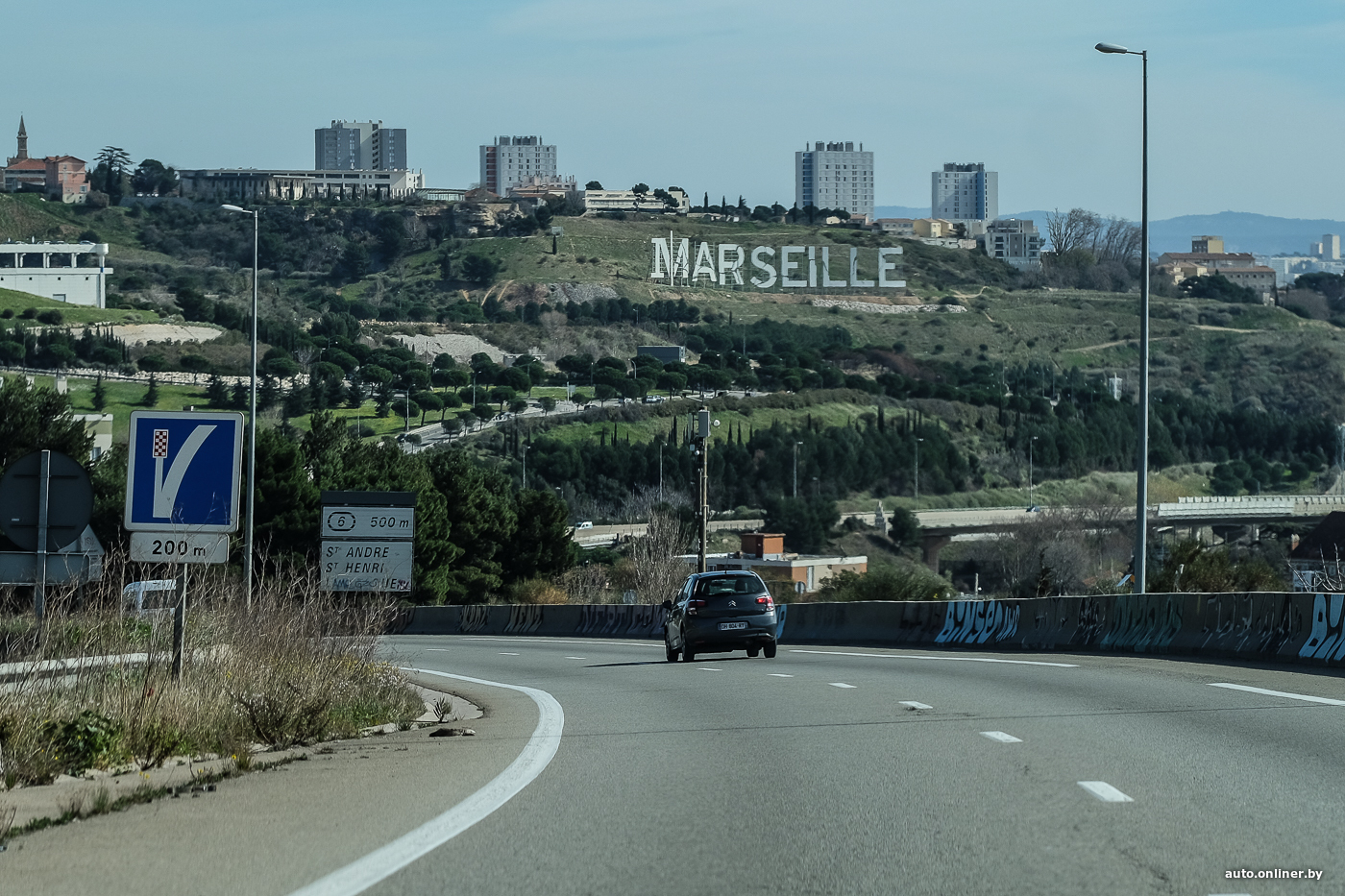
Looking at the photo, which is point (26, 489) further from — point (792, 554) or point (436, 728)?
point (792, 554)

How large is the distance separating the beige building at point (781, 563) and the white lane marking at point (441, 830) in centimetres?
6989

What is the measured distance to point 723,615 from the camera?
26.0m

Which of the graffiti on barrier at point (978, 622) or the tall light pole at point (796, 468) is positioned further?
the tall light pole at point (796, 468)

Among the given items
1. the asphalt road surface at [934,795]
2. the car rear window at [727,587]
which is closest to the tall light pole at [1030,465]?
the car rear window at [727,587]

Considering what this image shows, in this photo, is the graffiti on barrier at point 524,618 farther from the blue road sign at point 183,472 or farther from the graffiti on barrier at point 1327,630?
the blue road sign at point 183,472

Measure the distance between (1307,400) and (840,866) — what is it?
159 m

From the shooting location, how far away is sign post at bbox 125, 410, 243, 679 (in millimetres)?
12258

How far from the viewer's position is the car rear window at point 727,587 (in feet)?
85.6

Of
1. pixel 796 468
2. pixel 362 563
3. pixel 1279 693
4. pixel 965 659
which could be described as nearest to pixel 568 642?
pixel 362 563

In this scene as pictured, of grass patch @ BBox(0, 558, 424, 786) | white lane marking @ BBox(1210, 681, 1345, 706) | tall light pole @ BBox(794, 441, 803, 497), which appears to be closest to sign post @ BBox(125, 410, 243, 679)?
grass patch @ BBox(0, 558, 424, 786)

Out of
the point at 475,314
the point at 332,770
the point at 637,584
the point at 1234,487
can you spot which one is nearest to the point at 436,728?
the point at 332,770

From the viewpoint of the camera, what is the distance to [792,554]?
97.4 m

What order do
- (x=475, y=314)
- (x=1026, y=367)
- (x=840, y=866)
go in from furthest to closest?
(x=475, y=314), (x=1026, y=367), (x=840, y=866)

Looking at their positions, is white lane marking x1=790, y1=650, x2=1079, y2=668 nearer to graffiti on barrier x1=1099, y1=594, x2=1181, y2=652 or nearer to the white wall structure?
graffiti on barrier x1=1099, y1=594, x2=1181, y2=652
